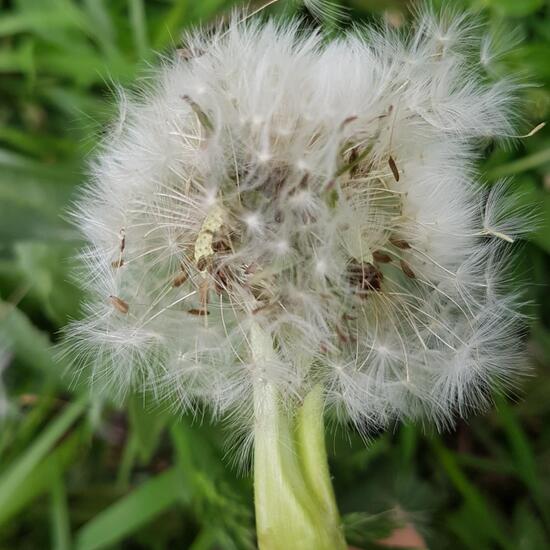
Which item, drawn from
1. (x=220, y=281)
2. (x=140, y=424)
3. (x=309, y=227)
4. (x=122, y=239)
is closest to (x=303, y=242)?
(x=309, y=227)

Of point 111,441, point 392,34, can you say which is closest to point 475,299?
point 392,34

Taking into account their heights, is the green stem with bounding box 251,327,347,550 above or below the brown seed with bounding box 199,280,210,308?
below

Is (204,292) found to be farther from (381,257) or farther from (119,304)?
(381,257)

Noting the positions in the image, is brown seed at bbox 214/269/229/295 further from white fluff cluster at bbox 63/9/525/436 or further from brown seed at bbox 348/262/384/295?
brown seed at bbox 348/262/384/295

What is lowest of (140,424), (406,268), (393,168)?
(140,424)

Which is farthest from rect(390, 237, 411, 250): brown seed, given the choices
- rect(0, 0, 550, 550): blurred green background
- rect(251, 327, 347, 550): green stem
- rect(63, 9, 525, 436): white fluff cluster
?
rect(0, 0, 550, 550): blurred green background

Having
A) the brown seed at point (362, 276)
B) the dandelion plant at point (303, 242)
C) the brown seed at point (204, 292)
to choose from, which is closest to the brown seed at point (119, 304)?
the dandelion plant at point (303, 242)

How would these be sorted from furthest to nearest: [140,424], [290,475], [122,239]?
[140,424], [122,239], [290,475]

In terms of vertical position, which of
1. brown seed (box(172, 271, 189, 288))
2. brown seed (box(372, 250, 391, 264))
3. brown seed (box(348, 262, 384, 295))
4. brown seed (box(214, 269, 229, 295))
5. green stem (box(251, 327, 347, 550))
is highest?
brown seed (box(172, 271, 189, 288))
